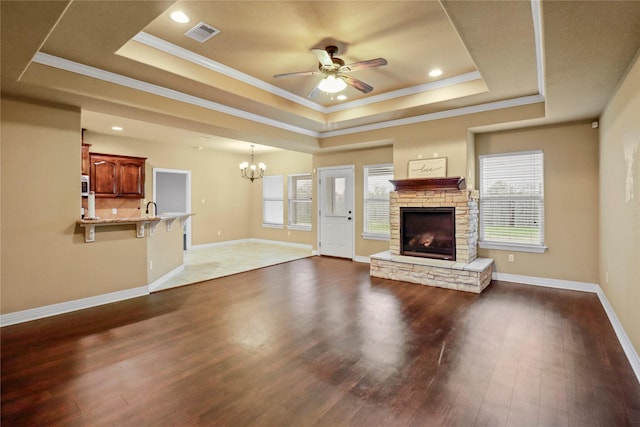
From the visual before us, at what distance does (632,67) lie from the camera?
2607mm

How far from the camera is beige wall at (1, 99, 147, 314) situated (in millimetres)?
3410

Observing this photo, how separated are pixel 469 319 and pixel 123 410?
331 centimetres

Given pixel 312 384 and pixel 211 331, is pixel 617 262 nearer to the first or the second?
pixel 312 384

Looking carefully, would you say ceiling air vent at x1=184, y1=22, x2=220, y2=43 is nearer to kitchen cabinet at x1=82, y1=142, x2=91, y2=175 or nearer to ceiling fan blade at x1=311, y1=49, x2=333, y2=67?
ceiling fan blade at x1=311, y1=49, x2=333, y2=67

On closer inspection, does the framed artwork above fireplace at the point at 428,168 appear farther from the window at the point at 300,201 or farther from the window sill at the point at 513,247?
the window at the point at 300,201

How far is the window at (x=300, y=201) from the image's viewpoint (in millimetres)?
8852

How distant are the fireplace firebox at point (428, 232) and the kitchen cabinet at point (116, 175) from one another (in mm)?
6123

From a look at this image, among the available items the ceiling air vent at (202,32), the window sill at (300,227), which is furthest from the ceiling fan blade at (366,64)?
the window sill at (300,227)

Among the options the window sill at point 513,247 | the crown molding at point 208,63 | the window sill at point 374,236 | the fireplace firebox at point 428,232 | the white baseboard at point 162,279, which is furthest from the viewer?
the window sill at point 374,236

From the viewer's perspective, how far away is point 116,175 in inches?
279

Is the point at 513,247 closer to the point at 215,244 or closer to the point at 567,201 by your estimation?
the point at 567,201

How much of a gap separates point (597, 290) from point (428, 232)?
94.3 inches

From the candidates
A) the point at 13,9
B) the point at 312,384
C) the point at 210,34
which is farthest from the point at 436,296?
the point at 13,9

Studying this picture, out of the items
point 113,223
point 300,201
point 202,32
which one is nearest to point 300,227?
point 300,201
